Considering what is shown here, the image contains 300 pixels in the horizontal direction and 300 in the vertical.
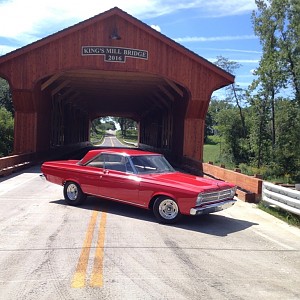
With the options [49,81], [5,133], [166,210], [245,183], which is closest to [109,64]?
[49,81]

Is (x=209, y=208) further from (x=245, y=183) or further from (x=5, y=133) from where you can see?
(x=5, y=133)

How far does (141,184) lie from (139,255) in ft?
8.61

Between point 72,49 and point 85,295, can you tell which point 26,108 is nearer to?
point 72,49

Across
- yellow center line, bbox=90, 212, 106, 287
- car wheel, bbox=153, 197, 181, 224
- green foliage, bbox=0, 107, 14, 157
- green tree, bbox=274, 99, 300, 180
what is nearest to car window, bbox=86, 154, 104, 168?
car wheel, bbox=153, 197, 181, 224

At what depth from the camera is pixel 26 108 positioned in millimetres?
21703

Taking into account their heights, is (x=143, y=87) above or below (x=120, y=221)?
above

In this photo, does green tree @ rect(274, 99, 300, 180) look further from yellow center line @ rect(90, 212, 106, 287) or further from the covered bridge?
yellow center line @ rect(90, 212, 106, 287)

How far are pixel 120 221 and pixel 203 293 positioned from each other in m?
3.78

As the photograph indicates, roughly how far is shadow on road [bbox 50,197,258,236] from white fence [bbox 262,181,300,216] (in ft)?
3.80

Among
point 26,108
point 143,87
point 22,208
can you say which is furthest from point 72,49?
point 22,208

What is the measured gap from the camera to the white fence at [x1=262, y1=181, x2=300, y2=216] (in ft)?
29.7

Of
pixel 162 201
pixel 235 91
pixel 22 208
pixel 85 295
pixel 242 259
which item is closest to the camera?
pixel 85 295

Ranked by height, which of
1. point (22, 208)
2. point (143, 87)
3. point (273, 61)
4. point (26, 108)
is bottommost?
point (22, 208)

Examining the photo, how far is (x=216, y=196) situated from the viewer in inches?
327
